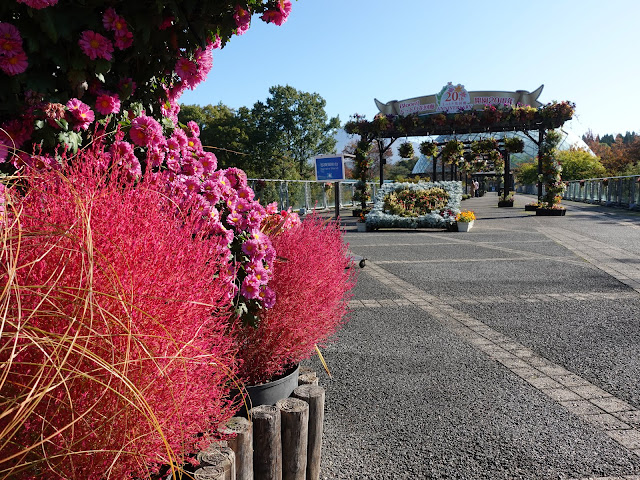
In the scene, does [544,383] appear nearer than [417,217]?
Yes

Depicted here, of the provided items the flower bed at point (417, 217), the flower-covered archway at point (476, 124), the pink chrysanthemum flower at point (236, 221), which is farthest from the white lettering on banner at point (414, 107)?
the pink chrysanthemum flower at point (236, 221)

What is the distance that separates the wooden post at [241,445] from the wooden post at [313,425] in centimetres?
42

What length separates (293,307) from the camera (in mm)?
2447

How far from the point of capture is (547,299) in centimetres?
577

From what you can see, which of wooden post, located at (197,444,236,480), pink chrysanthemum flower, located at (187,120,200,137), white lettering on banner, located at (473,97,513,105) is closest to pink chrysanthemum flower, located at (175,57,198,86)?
pink chrysanthemum flower, located at (187,120,200,137)

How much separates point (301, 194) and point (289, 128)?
26597 mm

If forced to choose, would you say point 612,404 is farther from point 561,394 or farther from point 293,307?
point 293,307

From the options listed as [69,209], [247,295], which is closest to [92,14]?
[69,209]

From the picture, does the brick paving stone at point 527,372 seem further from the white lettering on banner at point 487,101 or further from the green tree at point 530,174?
the green tree at point 530,174

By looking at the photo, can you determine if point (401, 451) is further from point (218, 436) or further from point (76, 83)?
point (76, 83)

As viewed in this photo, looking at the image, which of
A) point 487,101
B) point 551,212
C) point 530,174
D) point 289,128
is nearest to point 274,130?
point 289,128

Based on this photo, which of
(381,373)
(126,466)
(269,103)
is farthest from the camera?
(269,103)

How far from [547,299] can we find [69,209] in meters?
5.60

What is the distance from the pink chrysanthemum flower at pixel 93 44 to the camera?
Answer: 200 cm
